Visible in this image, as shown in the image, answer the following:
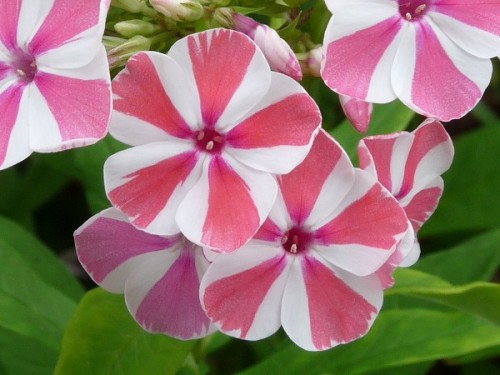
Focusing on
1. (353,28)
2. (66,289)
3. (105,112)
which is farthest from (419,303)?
(105,112)

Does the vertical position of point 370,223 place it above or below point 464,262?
above

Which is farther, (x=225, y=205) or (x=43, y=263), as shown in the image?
(x=43, y=263)

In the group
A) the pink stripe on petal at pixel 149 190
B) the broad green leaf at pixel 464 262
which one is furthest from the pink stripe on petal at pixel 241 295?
the broad green leaf at pixel 464 262

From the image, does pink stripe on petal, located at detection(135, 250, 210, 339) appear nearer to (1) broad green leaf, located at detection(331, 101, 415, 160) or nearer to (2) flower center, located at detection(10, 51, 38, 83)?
(2) flower center, located at detection(10, 51, 38, 83)

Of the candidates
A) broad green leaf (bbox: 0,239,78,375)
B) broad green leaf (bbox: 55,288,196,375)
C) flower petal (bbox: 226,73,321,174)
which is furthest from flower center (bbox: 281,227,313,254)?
broad green leaf (bbox: 0,239,78,375)

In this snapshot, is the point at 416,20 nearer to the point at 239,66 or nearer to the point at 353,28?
the point at 353,28

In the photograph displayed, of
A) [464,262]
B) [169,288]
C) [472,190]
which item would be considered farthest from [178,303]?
[472,190]

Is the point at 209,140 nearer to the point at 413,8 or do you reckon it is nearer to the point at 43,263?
the point at 413,8
